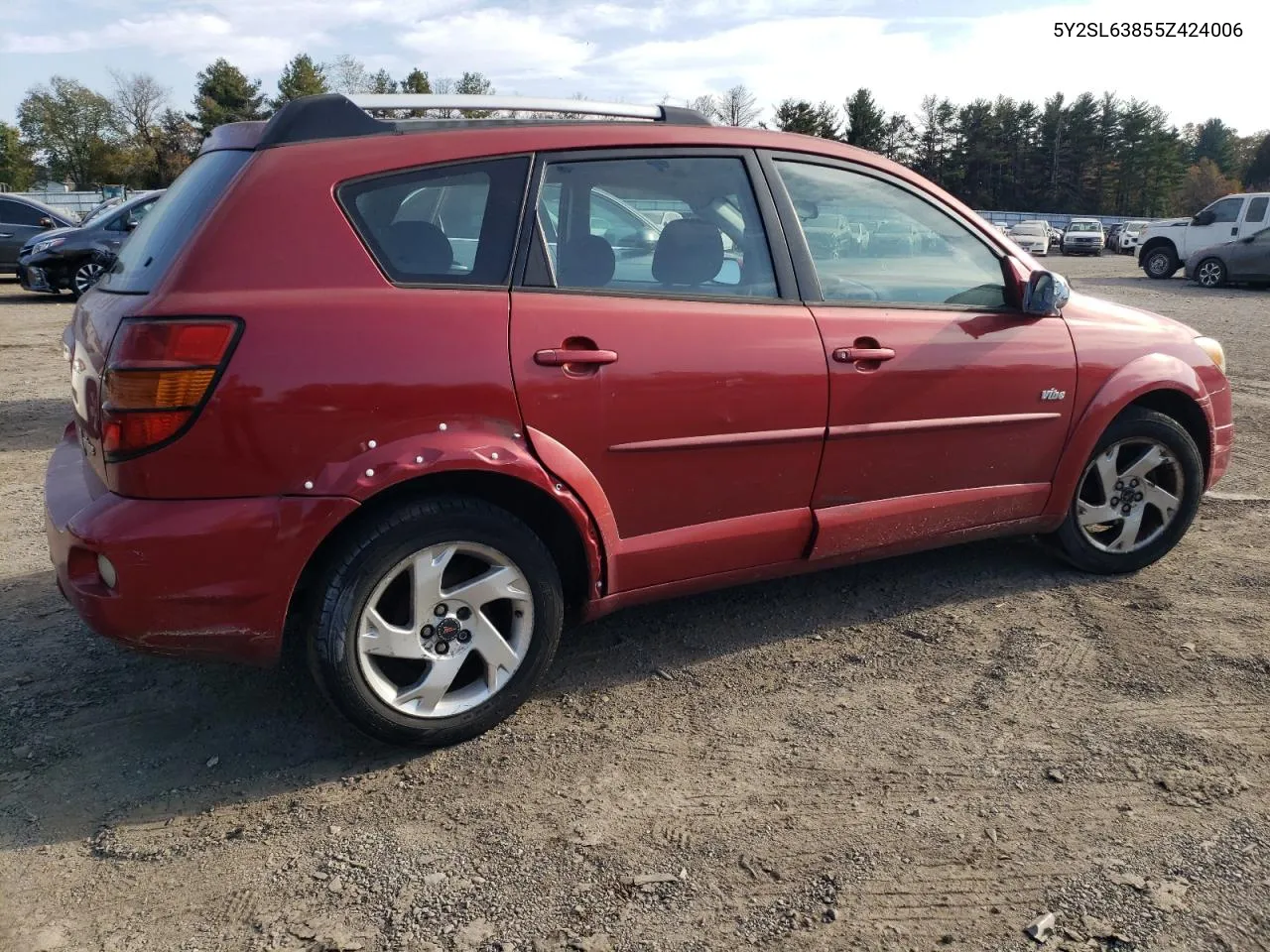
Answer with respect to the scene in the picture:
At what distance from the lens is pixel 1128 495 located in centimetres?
416

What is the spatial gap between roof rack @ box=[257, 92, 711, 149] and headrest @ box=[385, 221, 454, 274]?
318 millimetres

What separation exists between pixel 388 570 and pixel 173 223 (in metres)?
1.19

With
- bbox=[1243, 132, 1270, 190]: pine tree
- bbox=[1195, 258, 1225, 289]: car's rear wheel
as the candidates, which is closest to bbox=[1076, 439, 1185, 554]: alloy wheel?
bbox=[1195, 258, 1225, 289]: car's rear wheel

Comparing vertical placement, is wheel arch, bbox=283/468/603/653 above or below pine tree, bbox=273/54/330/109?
below

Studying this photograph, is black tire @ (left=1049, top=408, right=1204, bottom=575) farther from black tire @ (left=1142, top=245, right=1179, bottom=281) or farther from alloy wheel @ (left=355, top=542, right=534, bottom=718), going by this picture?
black tire @ (left=1142, top=245, right=1179, bottom=281)

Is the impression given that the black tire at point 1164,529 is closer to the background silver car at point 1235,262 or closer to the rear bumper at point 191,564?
the rear bumper at point 191,564

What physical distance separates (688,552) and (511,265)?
3.56 ft

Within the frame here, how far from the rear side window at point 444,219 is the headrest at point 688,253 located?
1.68 feet

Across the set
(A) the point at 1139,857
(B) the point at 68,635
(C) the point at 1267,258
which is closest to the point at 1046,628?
(A) the point at 1139,857

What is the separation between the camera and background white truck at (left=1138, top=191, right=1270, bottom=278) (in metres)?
20.0

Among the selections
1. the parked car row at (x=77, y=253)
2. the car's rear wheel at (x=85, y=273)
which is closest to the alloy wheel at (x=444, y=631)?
the parked car row at (x=77, y=253)

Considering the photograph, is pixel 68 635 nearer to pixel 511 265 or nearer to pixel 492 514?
pixel 492 514

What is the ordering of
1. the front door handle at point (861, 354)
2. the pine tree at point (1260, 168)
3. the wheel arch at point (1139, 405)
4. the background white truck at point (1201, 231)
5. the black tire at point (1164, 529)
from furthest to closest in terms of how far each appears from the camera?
the pine tree at point (1260, 168) → the background white truck at point (1201, 231) → the black tire at point (1164, 529) → the wheel arch at point (1139, 405) → the front door handle at point (861, 354)

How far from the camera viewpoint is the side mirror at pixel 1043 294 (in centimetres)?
371
